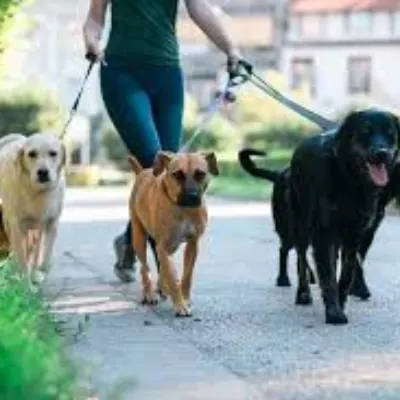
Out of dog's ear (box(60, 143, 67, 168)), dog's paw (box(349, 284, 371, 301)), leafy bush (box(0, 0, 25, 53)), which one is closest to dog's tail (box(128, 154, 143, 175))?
dog's ear (box(60, 143, 67, 168))

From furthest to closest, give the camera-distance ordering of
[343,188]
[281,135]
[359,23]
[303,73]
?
[303,73] < [359,23] < [281,135] < [343,188]

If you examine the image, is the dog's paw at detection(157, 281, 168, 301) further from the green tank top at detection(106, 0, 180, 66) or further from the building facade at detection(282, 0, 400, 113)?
the building facade at detection(282, 0, 400, 113)

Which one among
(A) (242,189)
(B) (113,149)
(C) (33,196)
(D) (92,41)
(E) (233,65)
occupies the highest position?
(D) (92,41)

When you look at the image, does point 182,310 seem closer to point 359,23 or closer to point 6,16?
point 6,16

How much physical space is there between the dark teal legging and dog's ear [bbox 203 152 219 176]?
3.30ft

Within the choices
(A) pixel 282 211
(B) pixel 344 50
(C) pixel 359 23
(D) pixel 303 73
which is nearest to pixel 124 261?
(A) pixel 282 211

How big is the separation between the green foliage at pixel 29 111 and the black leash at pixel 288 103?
97.1 feet

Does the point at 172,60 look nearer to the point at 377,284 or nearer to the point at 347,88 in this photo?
the point at 377,284

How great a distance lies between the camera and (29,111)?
128ft

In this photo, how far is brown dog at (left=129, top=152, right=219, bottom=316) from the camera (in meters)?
7.77

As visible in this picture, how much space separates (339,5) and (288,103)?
A: 60.1m

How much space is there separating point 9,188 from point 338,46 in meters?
57.9

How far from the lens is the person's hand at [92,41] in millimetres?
8804

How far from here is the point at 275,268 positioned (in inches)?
434
